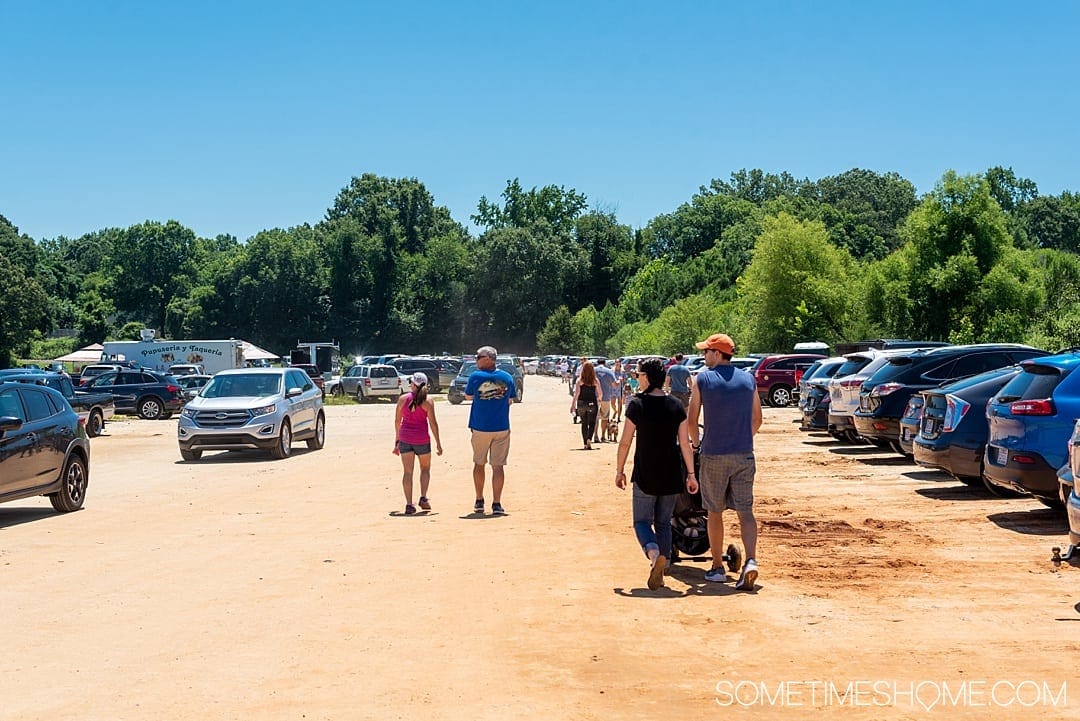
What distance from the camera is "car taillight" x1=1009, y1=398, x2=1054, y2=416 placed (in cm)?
1184

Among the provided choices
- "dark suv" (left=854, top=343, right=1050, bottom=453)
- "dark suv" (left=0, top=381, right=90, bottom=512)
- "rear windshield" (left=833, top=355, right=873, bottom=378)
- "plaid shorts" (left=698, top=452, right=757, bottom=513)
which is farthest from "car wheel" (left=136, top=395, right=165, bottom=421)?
"plaid shorts" (left=698, top=452, right=757, bottom=513)

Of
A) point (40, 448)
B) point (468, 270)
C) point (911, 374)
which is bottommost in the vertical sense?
point (40, 448)

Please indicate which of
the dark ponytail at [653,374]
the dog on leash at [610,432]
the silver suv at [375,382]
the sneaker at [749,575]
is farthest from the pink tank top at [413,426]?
the silver suv at [375,382]

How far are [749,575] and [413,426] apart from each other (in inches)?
254

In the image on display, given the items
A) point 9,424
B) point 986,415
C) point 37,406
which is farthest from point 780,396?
point 9,424

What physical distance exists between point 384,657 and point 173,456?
63.3 feet

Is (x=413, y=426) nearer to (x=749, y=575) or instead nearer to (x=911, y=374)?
(x=749, y=575)

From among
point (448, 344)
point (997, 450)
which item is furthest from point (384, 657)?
point (448, 344)

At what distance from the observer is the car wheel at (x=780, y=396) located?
1614 inches

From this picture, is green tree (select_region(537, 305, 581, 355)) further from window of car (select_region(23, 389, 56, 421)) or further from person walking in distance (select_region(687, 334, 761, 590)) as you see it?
person walking in distance (select_region(687, 334, 761, 590))

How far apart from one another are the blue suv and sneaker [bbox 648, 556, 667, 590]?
15.1 ft

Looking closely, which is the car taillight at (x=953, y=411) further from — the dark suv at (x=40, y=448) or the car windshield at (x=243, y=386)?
the car windshield at (x=243, y=386)

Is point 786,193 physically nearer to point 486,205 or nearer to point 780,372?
point 486,205

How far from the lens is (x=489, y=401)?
1431 cm
